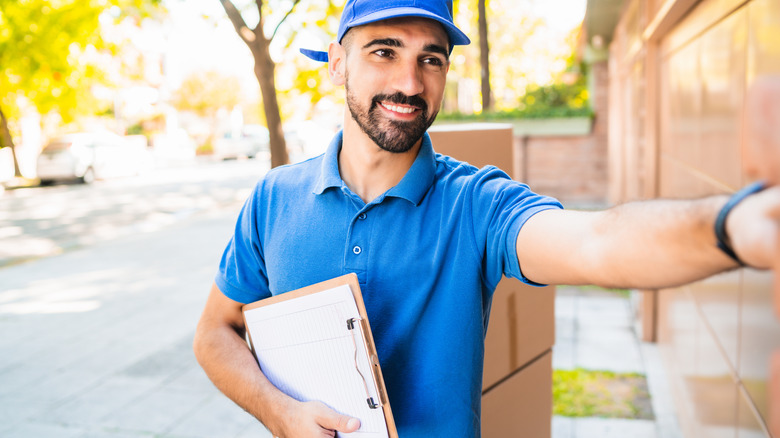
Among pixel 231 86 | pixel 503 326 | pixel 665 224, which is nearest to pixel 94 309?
pixel 503 326

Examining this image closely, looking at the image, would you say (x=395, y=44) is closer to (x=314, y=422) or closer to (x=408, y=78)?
(x=408, y=78)

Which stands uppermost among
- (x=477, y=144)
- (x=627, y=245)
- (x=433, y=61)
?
(x=433, y=61)

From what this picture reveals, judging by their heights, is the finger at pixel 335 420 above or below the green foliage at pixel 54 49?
below

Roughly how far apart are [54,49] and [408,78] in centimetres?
1824

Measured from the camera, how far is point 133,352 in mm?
5117

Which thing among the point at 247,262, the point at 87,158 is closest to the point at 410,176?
the point at 247,262

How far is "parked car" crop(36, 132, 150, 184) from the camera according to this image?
17.9 m

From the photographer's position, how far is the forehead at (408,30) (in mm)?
1425

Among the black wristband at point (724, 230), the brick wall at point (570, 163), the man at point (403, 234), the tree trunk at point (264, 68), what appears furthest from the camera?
the brick wall at point (570, 163)

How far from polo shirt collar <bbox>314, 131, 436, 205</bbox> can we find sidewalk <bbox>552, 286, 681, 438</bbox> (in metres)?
2.65

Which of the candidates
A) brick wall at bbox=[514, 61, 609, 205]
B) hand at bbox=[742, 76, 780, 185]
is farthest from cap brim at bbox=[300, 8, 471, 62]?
brick wall at bbox=[514, 61, 609, 205]

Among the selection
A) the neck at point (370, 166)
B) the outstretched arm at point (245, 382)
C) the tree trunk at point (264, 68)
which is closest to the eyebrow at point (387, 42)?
the neck at point (370, 166)

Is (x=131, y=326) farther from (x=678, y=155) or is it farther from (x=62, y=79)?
(x=62, y=79)

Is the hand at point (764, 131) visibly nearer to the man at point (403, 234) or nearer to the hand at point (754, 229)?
the hand at point (754, 229)
